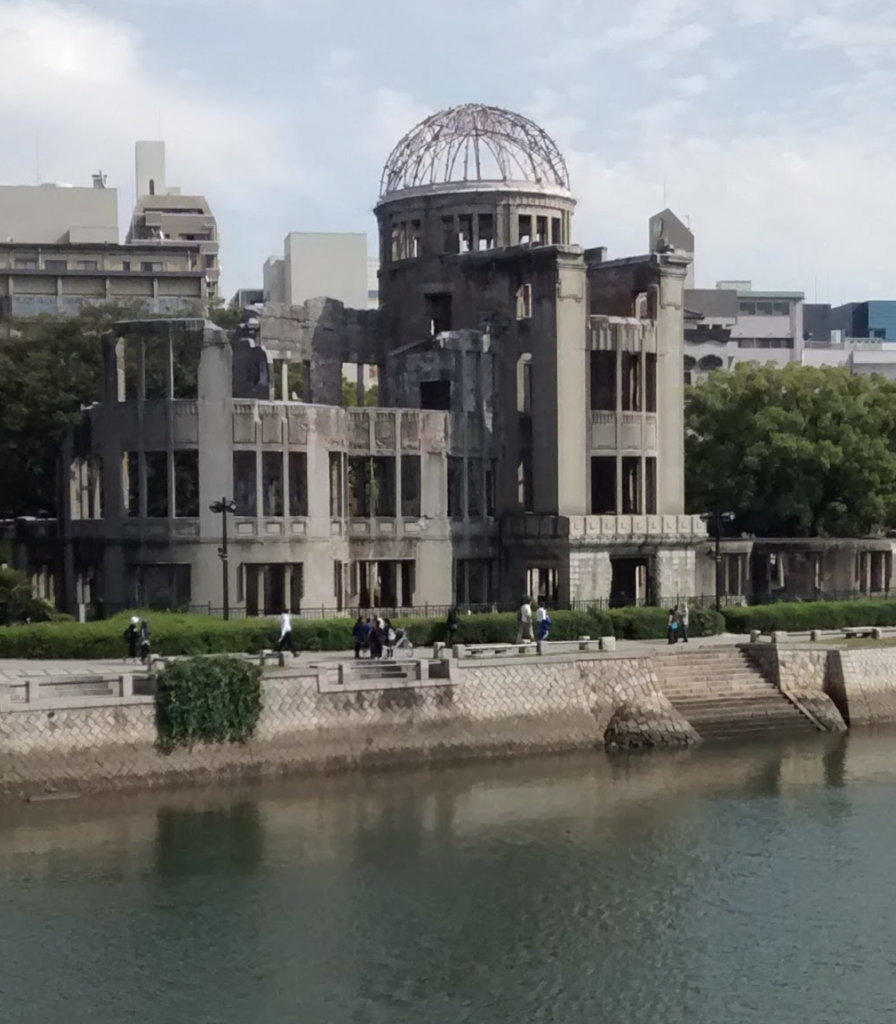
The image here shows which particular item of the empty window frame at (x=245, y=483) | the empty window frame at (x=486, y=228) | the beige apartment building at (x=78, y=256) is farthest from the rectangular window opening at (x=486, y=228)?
the beige apartment building at (x=78, y=256)

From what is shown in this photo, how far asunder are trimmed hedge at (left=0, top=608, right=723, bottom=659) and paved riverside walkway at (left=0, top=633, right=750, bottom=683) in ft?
1.02

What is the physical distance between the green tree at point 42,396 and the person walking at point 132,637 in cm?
2196

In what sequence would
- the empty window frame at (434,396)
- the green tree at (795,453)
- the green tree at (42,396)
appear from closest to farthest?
the empty window frame at (434,396), the green tree at (42,396), the green tree at (795,453)

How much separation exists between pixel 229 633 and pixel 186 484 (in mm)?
14430

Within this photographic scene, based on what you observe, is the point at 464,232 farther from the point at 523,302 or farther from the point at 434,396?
the point at 434,396

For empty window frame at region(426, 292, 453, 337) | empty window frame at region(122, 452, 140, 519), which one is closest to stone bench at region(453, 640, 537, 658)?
empty window frame at region(122, 452, 140, 519)

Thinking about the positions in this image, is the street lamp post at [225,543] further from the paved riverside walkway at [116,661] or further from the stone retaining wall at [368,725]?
the stone retaining wall at [368,725]

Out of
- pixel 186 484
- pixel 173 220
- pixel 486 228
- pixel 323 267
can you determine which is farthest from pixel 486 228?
pixel 173 220

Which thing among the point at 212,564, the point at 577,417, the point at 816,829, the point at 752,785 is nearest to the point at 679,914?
the point at 816,829

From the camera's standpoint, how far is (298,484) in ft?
206

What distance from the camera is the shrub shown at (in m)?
45.7

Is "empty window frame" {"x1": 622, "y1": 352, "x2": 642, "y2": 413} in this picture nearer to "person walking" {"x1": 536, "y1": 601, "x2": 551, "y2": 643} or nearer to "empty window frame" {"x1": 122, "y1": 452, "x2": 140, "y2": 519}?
"person walking" {"x1": 536, "y1": 601, "x2": 551, "y2": 643}

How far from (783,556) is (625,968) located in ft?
153

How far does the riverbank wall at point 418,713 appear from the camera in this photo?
44.2 m
